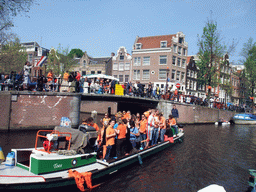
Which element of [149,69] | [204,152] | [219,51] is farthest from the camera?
[149,69]

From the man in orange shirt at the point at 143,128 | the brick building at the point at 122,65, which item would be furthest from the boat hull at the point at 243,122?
the man in orange shirt at the point at 143,128

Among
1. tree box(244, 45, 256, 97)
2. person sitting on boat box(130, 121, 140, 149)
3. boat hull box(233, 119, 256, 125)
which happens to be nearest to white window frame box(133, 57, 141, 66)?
boat hull box(233, 119, 256, 125)

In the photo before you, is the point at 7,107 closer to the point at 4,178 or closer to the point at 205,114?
the point at 4,178

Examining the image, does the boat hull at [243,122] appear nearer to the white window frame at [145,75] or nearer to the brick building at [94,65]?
the white window frame at [145,75]

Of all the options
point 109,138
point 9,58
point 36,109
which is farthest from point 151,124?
point 9,58

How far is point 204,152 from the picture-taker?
13.0 meters

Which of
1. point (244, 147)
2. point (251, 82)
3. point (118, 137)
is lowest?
point (244, 147)

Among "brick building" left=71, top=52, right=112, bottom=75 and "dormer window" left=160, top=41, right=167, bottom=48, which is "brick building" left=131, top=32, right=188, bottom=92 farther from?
"brick building" left=71, top=52, right=112, bottom=75

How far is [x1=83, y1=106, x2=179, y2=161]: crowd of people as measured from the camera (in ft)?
26.8

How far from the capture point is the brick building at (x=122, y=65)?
41.4m

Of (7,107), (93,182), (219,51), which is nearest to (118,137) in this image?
(93,182)

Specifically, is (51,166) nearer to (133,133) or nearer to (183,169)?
(133,133)

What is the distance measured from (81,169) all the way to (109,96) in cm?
1338

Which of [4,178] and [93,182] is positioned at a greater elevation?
[4,178]
